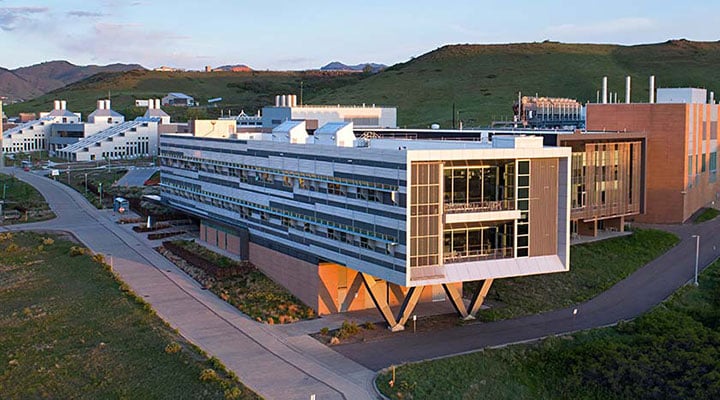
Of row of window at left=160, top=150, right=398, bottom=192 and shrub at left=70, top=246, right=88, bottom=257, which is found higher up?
row of window at left=160, top=150, right=398, bottom=192

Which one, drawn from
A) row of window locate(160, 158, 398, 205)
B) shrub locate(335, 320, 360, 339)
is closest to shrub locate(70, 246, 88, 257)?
row of window locate(160, 158, 398, 205)

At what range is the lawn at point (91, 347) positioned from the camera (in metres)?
25.8

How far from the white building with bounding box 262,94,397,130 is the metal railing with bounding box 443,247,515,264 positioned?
4410cm

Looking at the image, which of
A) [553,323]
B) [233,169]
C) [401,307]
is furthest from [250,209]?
[553,323]

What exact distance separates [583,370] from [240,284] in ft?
57.9

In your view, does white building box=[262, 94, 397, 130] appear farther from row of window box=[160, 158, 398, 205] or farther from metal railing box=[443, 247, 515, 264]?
metal railing box=[443, 247, 515, 264]

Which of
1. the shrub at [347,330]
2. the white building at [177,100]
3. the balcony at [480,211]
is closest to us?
the balcony at [480,211]

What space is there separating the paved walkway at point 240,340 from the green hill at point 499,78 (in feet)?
200

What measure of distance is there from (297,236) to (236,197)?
7.85 m

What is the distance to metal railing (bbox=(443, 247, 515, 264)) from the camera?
3091cm

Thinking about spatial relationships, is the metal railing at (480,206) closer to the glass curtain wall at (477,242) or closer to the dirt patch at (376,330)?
the glass curtain wall at (477,242)

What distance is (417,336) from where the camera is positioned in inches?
1241

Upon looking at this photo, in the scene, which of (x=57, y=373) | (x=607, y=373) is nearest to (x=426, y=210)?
(x=607, y=373)

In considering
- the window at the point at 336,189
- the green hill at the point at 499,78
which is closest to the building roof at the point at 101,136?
the green hill at the point at 499,78
